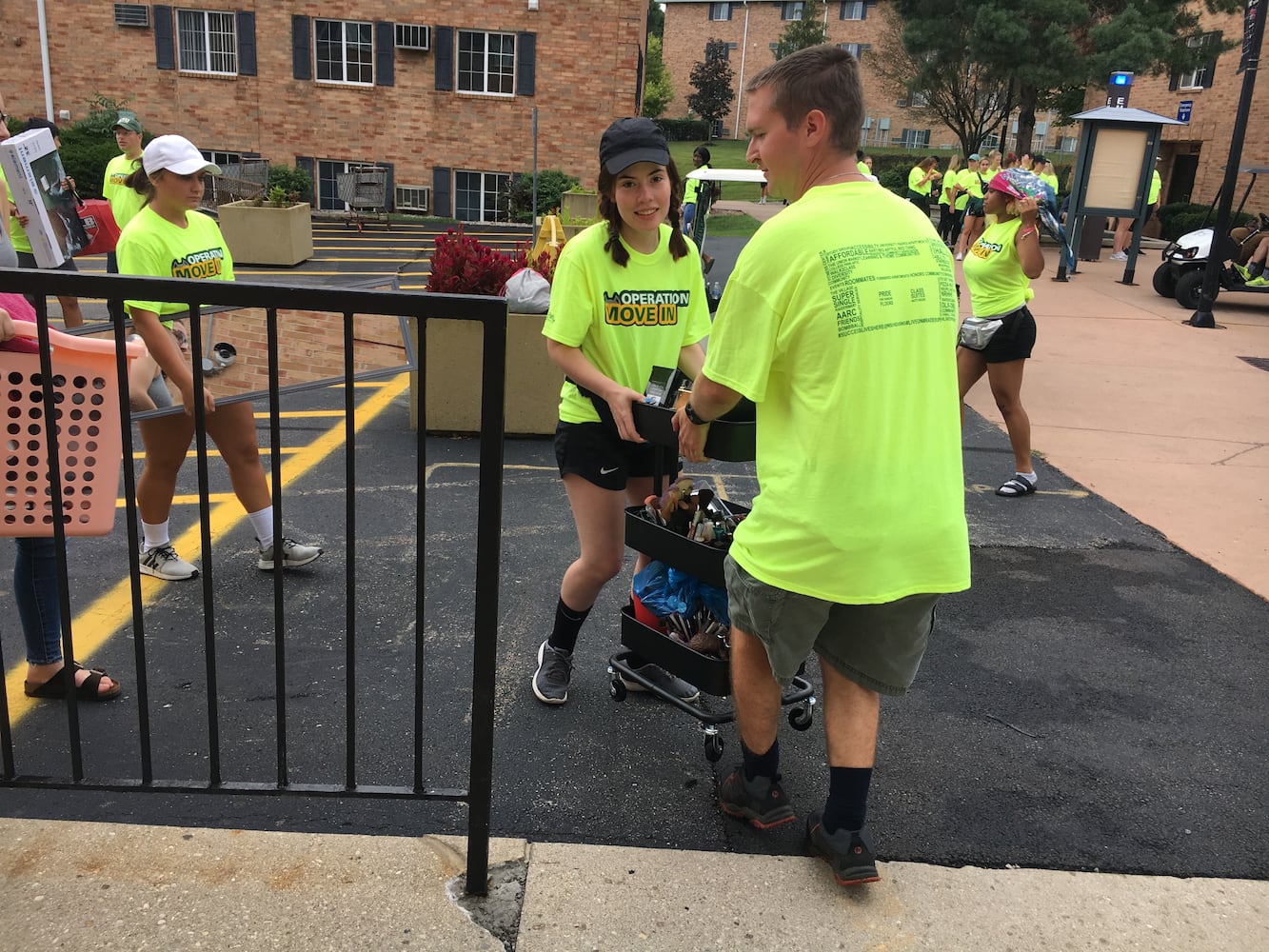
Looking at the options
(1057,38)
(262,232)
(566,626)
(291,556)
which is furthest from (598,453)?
(1057,38)

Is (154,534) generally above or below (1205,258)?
below

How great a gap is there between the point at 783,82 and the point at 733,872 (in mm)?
1907

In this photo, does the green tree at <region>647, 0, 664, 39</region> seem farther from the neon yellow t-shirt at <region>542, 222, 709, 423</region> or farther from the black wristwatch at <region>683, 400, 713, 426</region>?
the black wristwatch at <region>683, 400, 713, 426</region>

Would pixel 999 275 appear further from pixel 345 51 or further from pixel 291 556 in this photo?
pixel 345 51

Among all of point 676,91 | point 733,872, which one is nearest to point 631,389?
point 733,872

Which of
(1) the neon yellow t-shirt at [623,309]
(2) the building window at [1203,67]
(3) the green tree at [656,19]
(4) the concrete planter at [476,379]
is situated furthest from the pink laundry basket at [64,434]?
(3) the green tree at [656,19]

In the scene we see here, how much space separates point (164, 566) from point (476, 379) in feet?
8.42

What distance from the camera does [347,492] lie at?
219 centimetres

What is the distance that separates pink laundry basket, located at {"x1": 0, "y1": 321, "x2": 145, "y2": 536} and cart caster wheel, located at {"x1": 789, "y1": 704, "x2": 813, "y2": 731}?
2097 millimetres

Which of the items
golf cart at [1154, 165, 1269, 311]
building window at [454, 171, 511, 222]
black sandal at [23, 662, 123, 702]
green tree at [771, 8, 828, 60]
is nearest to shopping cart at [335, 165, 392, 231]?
building window at [454, 171, 511, 222]

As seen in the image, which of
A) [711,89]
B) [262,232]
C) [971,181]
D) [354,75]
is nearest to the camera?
[262,232]

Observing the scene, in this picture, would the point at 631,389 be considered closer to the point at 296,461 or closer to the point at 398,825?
the point at 398,825

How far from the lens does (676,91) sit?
73.9 meters

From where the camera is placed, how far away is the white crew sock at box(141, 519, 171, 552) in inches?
172
